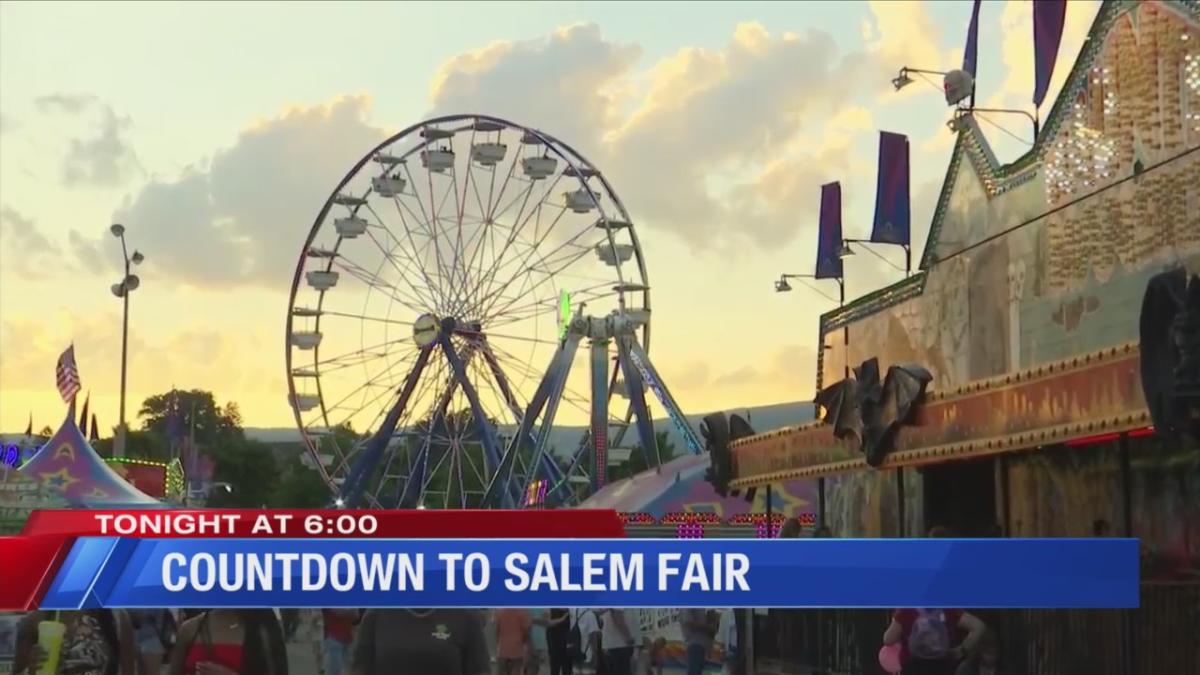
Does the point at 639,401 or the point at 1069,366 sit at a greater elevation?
the point at 639,401

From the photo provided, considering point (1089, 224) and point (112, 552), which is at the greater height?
point (1089, 224)

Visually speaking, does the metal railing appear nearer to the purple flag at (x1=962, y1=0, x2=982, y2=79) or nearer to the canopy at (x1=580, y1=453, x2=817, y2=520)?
the purple flag at (x1=962, y1=0, x2=982, y2=79)

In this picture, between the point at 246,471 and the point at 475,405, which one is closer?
the point at 475,405

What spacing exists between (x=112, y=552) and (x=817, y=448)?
14650 millimetres

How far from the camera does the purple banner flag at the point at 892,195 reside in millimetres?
25000

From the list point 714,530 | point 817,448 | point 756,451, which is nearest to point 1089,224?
point 817,448

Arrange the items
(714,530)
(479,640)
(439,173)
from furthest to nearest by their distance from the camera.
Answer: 1. (439,173)
2. (714,530)
3. (479,640)

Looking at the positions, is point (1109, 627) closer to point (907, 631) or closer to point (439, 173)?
point (907, 631)

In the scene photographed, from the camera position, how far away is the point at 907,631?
10344mm

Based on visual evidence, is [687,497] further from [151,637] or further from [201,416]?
[201,416]

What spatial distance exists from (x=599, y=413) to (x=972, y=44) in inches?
730

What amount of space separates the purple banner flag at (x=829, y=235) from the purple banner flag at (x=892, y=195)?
242 cm

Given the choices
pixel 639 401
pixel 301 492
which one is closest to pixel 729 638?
pixel 639 401

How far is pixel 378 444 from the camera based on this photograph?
44.3 metres
